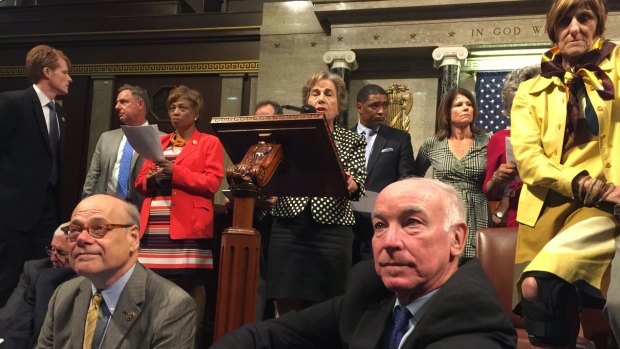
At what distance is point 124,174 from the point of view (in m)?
4.49

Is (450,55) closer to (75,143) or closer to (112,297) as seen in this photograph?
(75,143)

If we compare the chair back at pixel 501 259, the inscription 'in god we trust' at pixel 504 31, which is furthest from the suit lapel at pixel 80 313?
the inscription 'in god we trust' at pixel 504 31

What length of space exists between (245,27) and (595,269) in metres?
6.23

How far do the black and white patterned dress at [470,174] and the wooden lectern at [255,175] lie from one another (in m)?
1.32

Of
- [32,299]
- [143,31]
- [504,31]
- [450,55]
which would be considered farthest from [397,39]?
[32,299]

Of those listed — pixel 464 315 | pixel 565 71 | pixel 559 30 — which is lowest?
pixel 464 315

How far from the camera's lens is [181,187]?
382 cm

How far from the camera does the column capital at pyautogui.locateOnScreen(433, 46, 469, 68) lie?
22.4 feet

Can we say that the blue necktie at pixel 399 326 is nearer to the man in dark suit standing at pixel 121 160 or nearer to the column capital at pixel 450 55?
the man in dark suit standing at pixel 121 160

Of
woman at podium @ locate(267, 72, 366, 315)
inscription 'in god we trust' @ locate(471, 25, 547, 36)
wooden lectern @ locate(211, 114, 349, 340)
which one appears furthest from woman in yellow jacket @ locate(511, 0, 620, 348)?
inscription 'in god we trust' @ locate(471, 25, 547, 36)

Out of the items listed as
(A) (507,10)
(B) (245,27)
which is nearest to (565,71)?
(A) (507,10)

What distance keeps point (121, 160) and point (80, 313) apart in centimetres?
215

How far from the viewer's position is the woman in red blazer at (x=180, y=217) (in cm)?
376

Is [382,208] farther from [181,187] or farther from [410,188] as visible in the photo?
[181,187]
